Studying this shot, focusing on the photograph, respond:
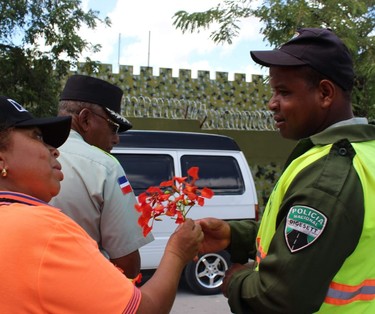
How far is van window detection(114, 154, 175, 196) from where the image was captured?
21.3 ft

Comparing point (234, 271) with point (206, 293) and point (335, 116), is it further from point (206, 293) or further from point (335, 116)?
point (206, 293)

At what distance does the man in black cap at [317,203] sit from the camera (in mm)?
1431

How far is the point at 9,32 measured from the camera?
8141 millimetres

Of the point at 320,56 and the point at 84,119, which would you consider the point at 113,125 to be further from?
the point at 320,56

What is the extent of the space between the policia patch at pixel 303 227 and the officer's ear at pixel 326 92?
0.42m

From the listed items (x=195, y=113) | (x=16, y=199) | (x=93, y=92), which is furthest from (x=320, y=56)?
(x=195, y=113)

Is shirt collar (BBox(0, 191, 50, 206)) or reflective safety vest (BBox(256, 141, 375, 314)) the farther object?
reflective safety vest (BBox(256, 141, 375, 314))

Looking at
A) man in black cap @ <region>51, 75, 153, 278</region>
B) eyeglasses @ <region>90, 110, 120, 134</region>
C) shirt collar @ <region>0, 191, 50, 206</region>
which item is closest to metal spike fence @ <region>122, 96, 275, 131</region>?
eyeglasses @ <region>90, 110, 120, 134</region>

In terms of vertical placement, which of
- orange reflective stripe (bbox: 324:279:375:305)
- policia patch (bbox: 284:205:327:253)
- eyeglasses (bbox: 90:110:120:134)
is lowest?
orange reflective stripe (bbox: 324:279:375:305)

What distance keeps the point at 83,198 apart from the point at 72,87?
0.68m

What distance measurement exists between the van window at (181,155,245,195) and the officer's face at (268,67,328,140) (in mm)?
5064

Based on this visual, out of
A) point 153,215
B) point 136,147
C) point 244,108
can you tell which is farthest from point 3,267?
point 244,108

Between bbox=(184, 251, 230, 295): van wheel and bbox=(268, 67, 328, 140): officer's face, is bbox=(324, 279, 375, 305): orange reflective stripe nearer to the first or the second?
bbox=(268, 67, 328, 140): officer's face

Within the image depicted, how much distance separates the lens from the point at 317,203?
144 cm
